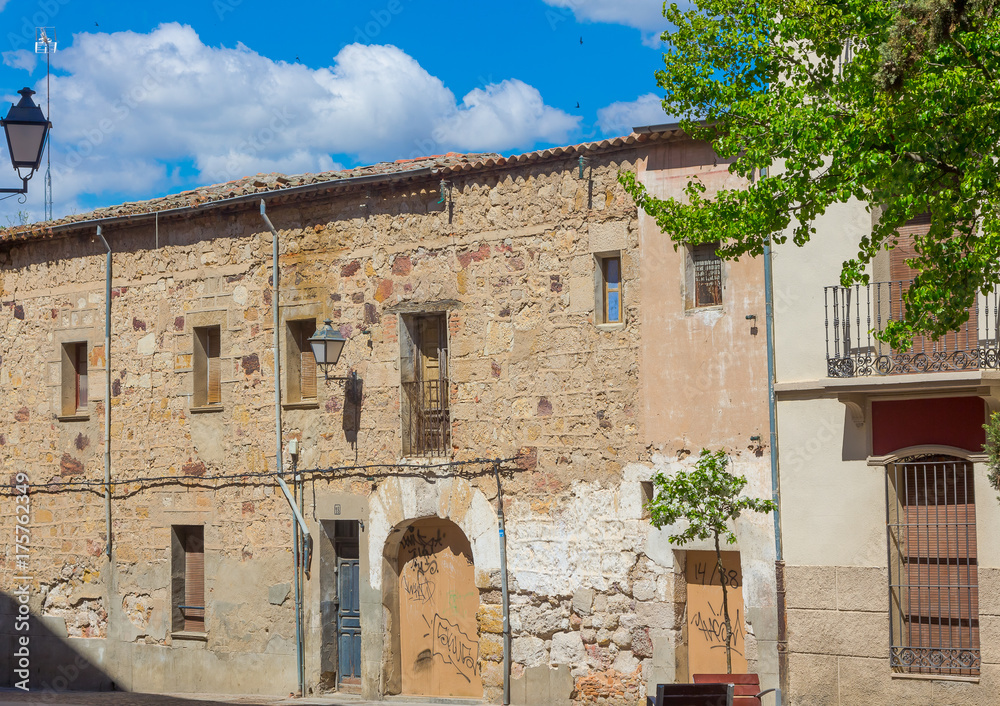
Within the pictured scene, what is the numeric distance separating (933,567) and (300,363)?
27.9ft

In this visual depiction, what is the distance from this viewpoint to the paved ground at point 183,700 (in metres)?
15.8

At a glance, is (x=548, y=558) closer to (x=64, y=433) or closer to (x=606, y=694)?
(x=606, y=694)

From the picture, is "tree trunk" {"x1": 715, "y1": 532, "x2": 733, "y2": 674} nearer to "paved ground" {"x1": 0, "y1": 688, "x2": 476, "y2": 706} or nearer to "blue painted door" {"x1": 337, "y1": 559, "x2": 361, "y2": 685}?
"paved ground" {"x1": 0, "y1": 688, "x2": 476, "y2": 706}

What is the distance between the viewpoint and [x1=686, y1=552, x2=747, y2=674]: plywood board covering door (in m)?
13.9

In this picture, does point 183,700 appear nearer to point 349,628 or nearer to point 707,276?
point 349,628

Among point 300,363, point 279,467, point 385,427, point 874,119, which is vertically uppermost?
point 874,119

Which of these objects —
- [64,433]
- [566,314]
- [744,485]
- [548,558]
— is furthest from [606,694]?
[64,433]

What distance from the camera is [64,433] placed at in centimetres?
1922

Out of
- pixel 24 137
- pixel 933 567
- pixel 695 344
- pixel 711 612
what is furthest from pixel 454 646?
pixel 24 137

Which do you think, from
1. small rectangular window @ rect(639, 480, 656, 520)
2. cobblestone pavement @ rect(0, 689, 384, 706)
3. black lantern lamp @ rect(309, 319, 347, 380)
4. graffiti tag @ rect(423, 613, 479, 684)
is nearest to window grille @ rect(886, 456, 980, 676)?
small rectangular window @ rect(639, 480, 656, 520)

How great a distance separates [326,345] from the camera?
640 inches

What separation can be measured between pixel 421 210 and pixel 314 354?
2.27m

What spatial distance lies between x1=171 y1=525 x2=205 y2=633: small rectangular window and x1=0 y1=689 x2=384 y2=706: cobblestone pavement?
106 centimetres

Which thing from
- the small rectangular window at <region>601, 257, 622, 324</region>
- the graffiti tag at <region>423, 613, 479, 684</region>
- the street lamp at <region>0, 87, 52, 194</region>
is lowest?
the graffiti tag at <region>423, 613, 479, 684</region>
